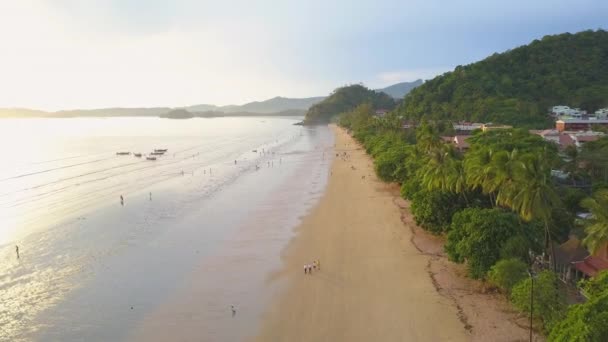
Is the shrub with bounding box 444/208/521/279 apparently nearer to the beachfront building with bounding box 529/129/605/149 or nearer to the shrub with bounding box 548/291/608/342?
the shrub with bounding box 548/291/608/342

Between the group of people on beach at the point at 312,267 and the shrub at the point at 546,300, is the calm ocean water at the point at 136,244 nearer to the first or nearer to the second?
the group of people on beach at the point at 312,267

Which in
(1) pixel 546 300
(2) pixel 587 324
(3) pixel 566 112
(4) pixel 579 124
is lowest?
(1) pixel 546 300

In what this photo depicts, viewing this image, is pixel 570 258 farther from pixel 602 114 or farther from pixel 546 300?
pixel 602 114

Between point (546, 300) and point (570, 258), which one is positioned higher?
point (546, 300)

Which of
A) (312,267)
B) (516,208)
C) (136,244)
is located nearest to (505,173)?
(516,208)

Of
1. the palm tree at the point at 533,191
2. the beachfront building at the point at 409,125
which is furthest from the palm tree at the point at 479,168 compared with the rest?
the beachfront building at the point at 409,125

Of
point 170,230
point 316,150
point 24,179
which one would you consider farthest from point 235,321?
point 316,150

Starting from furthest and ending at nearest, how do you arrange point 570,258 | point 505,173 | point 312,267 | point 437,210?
point 437,210 < point 312,267 < point 570,258 < point 505,173

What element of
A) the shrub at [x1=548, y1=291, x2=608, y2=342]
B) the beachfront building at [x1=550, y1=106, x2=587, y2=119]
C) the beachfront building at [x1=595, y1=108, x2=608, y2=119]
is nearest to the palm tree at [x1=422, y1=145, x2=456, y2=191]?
the shrub at [x1=548, y1=291, x2=608, y2=342]
